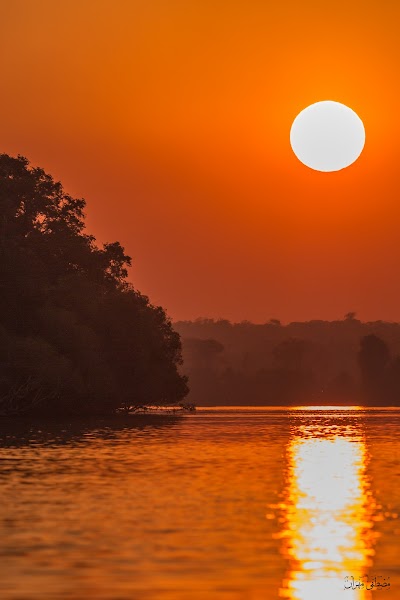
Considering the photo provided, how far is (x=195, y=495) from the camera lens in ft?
115

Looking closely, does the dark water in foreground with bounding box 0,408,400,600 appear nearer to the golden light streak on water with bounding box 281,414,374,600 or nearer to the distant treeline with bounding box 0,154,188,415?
the golden light streak on water with bounding box 281,414,374,600

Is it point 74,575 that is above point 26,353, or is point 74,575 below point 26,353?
below

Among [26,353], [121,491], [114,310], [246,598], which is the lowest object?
[246,598]

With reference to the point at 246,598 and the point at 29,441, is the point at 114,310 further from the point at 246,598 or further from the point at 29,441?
the point at 246,598

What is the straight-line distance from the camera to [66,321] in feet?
302

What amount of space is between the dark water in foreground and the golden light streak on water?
0.03 metres

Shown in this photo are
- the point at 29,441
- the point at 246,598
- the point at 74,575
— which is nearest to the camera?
the point at 246,598

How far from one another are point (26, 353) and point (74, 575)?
63985 mm

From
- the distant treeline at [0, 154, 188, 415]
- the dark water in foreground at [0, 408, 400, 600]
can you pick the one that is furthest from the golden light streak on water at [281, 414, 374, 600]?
the distant treeline at [0, 154, 188, 415]

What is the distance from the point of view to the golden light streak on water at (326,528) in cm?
2062

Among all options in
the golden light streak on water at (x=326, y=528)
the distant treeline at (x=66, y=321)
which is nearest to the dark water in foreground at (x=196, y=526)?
the golden light streak on water at (x=326, y=528)

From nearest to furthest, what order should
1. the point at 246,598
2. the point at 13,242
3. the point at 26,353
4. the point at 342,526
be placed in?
1. the point at 246,598
2. the point at 342,526
3. the point at 26,353
4. the point at 13,242

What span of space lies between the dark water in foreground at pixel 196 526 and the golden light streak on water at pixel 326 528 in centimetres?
3

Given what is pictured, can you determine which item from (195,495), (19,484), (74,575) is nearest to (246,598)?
(74,575)
